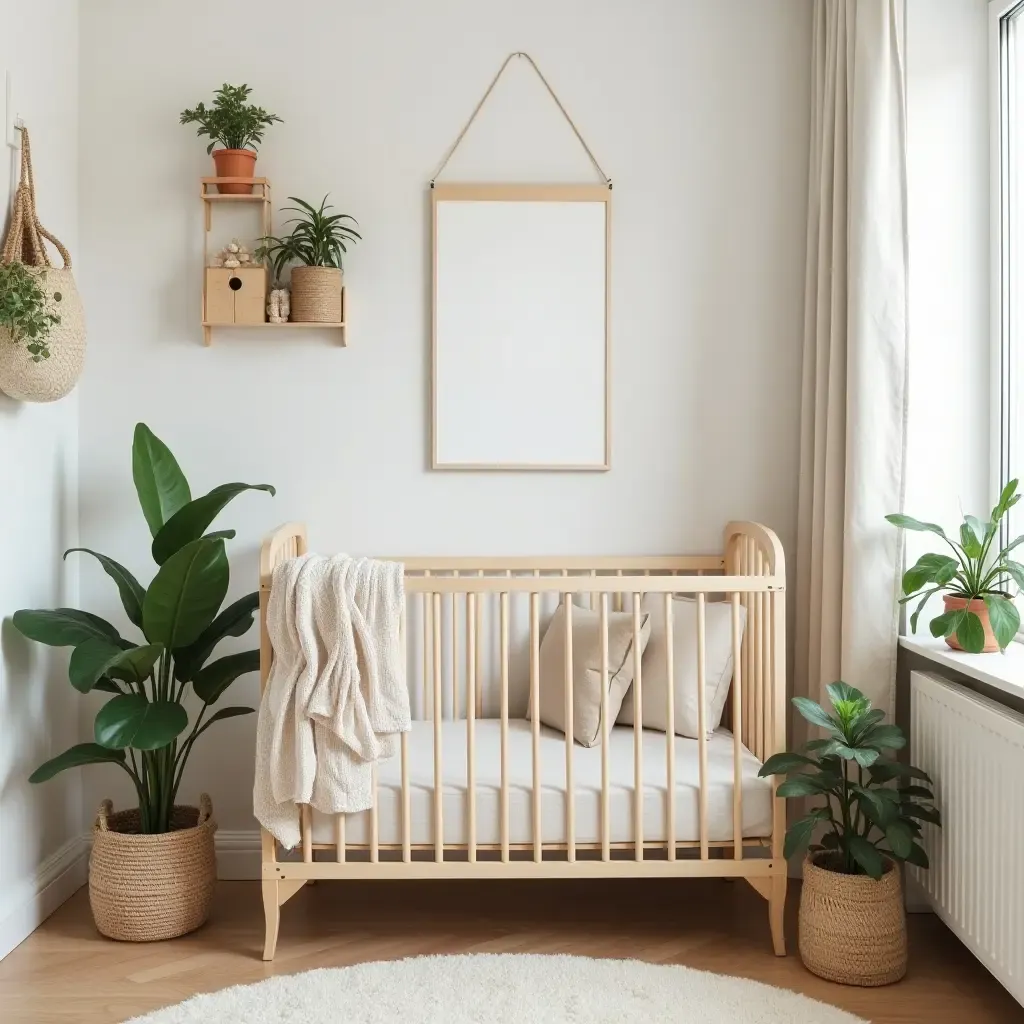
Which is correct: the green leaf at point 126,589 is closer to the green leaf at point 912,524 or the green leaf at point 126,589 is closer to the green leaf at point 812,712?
the green leaf at point 812,712

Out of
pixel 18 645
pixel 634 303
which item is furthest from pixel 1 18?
pixel 634 303

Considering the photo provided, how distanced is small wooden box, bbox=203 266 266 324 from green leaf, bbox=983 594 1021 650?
6.17ft

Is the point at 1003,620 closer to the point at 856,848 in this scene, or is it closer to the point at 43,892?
the point at 856,848

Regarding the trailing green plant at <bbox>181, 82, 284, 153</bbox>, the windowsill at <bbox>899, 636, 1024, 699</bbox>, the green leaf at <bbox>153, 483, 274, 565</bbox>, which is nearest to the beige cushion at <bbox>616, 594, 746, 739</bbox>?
the windowsill at <bbox>899, 636, 1024, 699</bbox>

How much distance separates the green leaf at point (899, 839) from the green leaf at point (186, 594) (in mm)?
1540

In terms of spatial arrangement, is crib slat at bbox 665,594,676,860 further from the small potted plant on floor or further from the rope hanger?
the rope hanger

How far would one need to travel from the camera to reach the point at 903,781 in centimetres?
241

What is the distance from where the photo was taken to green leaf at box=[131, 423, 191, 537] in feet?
8.55

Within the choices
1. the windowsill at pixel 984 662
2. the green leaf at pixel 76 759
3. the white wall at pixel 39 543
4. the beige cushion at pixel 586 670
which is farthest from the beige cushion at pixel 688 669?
the white wall at pixel 39 543

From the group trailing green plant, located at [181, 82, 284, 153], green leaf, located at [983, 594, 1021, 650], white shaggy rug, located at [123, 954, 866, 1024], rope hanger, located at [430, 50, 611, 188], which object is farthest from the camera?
rope hanger, located at [430, 50, 611, 188]

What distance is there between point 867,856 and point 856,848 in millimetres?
27

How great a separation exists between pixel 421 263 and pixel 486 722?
1240 mm

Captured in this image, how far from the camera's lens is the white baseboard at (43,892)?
2422 mm

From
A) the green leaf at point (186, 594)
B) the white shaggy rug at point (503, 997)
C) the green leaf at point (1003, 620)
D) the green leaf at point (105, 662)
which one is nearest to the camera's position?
the white shaggy rug at point (503, 997)
